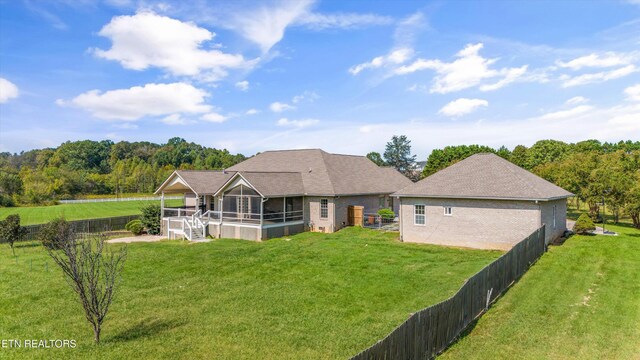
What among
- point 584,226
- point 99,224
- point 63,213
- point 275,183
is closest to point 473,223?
point 584,226

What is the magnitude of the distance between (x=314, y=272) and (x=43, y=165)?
11998 cm

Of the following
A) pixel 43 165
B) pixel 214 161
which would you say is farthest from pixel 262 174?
pixel 43 165

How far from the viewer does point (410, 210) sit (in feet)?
74.7

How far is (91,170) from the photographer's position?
108m

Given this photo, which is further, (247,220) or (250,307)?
(247,220)

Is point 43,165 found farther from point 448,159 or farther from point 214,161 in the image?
point 448,159

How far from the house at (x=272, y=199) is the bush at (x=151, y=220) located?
3.91ft

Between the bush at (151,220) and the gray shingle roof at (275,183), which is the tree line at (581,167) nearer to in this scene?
the gray shingle roof at (275,183)

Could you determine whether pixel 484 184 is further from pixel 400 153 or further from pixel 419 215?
pixel 400 153

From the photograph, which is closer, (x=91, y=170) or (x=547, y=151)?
(x=547, y=151)

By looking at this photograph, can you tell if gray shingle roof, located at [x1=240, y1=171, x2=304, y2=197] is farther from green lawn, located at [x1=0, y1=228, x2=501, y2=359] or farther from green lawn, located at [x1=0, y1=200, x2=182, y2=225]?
green lawn, located at [x1=0, y1=200, x2=182, y2=225]

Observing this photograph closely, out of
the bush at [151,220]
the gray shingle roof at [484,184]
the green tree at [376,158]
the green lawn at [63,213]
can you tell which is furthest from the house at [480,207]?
the green tree at [376,158]

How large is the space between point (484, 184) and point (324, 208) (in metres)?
11.6

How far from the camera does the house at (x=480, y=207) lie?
19328 millimetres
